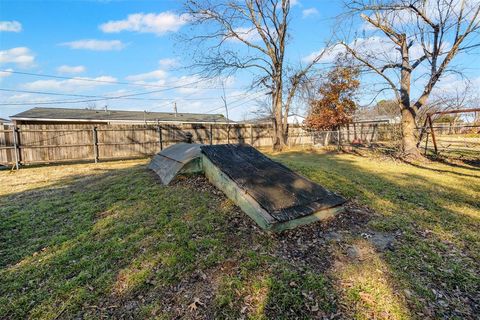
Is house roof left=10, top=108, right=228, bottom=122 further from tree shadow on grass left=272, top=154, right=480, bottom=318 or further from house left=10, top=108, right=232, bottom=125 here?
tree shadow on grass left=272, top=154, right=480, bottom=318

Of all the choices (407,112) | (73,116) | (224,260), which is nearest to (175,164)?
(224,260)

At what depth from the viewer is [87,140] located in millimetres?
11273

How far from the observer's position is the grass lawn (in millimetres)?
2219

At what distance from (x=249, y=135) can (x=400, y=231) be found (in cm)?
1394

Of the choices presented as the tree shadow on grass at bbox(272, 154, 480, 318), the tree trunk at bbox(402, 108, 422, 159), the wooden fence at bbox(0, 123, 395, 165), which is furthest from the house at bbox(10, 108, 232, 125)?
the tree trunk at bbox(402, 108, 422, 159)

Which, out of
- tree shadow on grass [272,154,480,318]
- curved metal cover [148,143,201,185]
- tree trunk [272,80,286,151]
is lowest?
tree shadow on grass [272,154,480,318]

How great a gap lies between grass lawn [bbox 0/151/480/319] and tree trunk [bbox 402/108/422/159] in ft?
18.6

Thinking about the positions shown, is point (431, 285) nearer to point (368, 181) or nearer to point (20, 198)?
point (368, 181)

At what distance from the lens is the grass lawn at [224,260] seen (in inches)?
87.4

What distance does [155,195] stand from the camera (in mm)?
4934

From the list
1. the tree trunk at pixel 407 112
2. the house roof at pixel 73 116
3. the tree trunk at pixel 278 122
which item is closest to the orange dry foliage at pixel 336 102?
the tree trunk at pixel 278 122

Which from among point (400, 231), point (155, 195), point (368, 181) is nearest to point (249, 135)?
point (368, 181)

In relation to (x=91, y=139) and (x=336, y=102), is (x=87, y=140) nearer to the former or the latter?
(x=91, y=139)

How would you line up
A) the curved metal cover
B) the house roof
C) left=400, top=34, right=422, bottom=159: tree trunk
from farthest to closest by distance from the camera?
the house roof → left=400, top=34, right=422, bottom=159: tree trunk → the curved metal cover
